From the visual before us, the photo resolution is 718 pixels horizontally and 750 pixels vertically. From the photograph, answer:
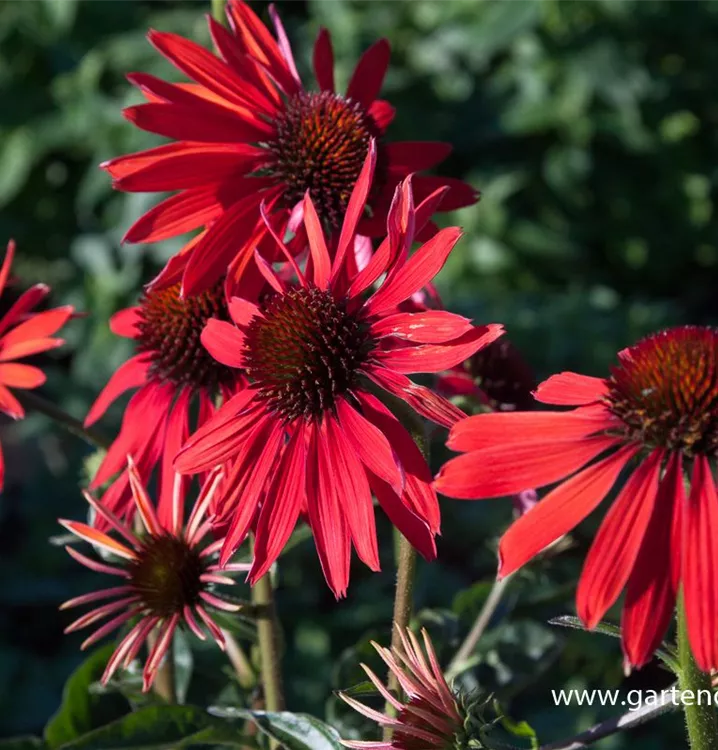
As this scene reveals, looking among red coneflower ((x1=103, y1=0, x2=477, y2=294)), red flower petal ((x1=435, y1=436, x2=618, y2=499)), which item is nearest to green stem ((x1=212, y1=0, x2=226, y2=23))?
red coneflower ((x1=103, y1=0, x2=477, y2=294))

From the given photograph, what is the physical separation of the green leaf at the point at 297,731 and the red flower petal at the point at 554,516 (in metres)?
0.21

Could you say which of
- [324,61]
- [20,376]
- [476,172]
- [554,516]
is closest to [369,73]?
[324,61]

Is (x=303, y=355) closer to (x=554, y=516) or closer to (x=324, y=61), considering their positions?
(x=554, y=516)

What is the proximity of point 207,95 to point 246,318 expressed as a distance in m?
0.21

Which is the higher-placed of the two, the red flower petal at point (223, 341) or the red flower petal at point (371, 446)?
the red flower petal at point (223, 341)

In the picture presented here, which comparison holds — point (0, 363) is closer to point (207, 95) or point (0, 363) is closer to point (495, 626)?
point (207, 95)

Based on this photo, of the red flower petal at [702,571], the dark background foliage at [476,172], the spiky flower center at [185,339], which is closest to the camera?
the red flower petal at [702,571]

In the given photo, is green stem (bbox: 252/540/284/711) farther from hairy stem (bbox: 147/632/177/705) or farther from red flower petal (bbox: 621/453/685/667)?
red flower petal (bbox: 621/453/685/667)

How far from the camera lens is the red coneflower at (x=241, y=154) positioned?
2.52 ft

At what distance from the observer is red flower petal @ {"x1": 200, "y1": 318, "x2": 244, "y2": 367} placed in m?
0.75

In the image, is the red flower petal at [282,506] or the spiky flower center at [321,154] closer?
the red flower petal at [282,506]

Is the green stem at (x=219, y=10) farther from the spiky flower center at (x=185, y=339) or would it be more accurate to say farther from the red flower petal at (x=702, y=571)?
the red flower petal at (x=702, y=571)

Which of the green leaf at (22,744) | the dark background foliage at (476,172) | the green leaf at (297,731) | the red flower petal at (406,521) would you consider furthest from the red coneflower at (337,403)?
the dark background foliage at (476,172)

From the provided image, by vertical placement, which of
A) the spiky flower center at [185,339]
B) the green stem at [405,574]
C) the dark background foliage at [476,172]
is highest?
the dark background foliage at [476,172]
